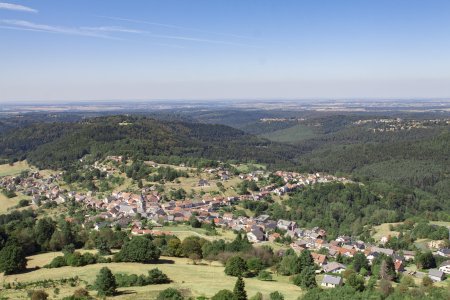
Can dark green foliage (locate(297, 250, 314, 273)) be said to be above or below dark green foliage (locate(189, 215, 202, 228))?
above

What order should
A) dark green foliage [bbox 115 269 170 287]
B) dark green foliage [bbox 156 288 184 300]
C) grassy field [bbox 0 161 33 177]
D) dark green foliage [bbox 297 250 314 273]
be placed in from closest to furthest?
dark green foliage [bbox 156 288 184 300] < dark green foliage [bbox 115 269 170 287] < dark green foliage [bbox 297 250 314 273] < grassy field [bbox 0 161 33 177]

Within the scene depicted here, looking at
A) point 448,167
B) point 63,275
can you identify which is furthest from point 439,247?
point 448,167

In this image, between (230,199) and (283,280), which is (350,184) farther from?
(283,280)

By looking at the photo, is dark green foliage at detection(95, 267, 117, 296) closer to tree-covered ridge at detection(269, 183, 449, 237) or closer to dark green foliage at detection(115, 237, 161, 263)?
dark green foliage at detection(115, 237, 161, 263)

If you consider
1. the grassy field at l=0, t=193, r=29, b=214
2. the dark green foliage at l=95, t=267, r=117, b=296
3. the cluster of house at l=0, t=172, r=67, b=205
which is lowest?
the grassy field at l=0, t=193, r=29, b=214

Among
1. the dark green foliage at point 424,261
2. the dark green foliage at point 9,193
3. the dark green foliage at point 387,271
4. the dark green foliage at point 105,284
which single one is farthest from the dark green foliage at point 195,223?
the dark green foliage at point 9,193

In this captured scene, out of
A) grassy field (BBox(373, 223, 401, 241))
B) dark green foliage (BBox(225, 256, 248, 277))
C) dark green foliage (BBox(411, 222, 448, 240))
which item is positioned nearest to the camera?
dark green foliage (BBox(225, 256, 248, 277))

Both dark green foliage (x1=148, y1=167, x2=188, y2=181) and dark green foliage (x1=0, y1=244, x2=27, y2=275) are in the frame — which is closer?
dark green foliage (x1=0, y1=244, x2=27, y2=275)

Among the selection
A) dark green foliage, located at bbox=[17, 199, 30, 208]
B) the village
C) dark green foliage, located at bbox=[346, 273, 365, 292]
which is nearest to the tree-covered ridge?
the village
